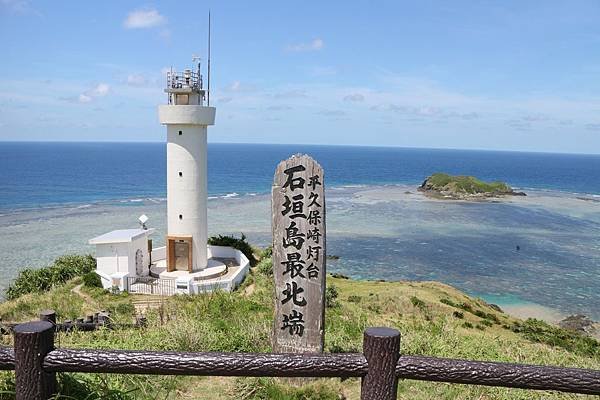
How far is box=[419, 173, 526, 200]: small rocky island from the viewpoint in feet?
216

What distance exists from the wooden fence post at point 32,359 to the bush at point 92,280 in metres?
15.7

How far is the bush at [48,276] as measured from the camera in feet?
58.2

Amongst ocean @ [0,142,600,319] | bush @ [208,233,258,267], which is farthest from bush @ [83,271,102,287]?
ocean @ [0,142,600,319]

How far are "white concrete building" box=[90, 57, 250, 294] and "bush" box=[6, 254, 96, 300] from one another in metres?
2.20

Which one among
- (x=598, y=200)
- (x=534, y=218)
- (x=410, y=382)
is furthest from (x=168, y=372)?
(x=598, y=200)

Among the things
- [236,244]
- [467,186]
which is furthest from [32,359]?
[467,186]

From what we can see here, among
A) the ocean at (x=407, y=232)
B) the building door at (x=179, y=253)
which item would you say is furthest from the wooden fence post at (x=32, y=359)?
the ocean at (x=407, y=232)

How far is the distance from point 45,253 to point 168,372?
104 feet

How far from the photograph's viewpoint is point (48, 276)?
18.3 metres

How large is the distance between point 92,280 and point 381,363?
54.1 feet

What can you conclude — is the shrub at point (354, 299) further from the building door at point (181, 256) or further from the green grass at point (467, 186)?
the green grass at point (467, 186)

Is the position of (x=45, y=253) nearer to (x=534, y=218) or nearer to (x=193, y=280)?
(x=193, y=280)

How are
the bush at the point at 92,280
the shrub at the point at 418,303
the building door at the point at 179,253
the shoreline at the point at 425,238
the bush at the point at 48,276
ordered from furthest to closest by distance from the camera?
the shoreline at the point at 425,238 → the building door at the point at 179,253 → the bush at the point at 48,276 → the bush at the point at 92,280 → the shrub at the point at 418,303

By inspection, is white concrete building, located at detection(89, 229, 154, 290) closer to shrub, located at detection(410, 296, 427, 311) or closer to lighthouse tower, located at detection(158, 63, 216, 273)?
lighthouse tower, located at detection(158, 63, 216, 273)
